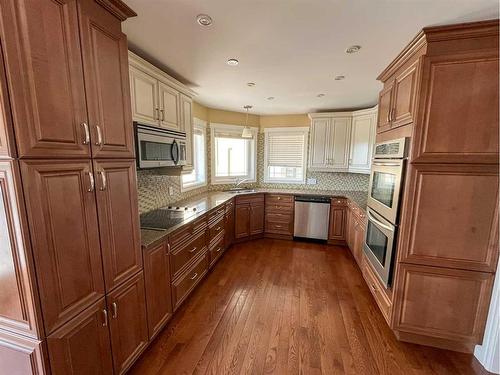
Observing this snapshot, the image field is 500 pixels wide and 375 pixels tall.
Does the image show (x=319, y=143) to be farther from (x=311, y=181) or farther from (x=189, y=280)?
(x=189, y=280)

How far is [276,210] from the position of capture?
4.25 m

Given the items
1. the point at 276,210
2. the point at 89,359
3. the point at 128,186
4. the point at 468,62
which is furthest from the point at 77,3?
the point at 276,210

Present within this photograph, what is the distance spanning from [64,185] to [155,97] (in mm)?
1333

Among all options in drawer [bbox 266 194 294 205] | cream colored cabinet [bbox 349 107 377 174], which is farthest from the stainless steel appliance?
cream colored cabinet [bbox 349 107 377 174]

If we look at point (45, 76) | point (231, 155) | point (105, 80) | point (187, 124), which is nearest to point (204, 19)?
point (105, 80)

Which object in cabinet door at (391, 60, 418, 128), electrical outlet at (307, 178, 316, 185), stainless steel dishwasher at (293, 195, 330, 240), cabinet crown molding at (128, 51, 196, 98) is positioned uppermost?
cabinet crown molding at (128, 51, 196, 98)

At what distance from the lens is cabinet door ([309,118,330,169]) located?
4.16 m

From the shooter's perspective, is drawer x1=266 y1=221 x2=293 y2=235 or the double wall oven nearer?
the double wall oven

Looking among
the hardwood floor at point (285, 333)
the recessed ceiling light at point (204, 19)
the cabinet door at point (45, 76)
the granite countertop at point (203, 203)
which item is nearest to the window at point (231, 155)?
the granite countertop at point (203, 203)

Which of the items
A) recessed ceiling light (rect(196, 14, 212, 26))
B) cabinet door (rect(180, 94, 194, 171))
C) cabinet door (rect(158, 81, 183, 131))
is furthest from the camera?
cabinet door (rect(180, 94, 194, 171))

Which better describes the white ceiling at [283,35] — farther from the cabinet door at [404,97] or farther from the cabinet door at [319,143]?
the cabinet door at [319,143]

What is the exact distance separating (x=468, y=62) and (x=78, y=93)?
2.42m

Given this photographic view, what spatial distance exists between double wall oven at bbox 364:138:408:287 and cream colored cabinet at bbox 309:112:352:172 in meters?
1.69

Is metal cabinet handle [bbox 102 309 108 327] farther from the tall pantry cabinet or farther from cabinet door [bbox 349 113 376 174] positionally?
cabinet door [bbox 349 113 376 174]
